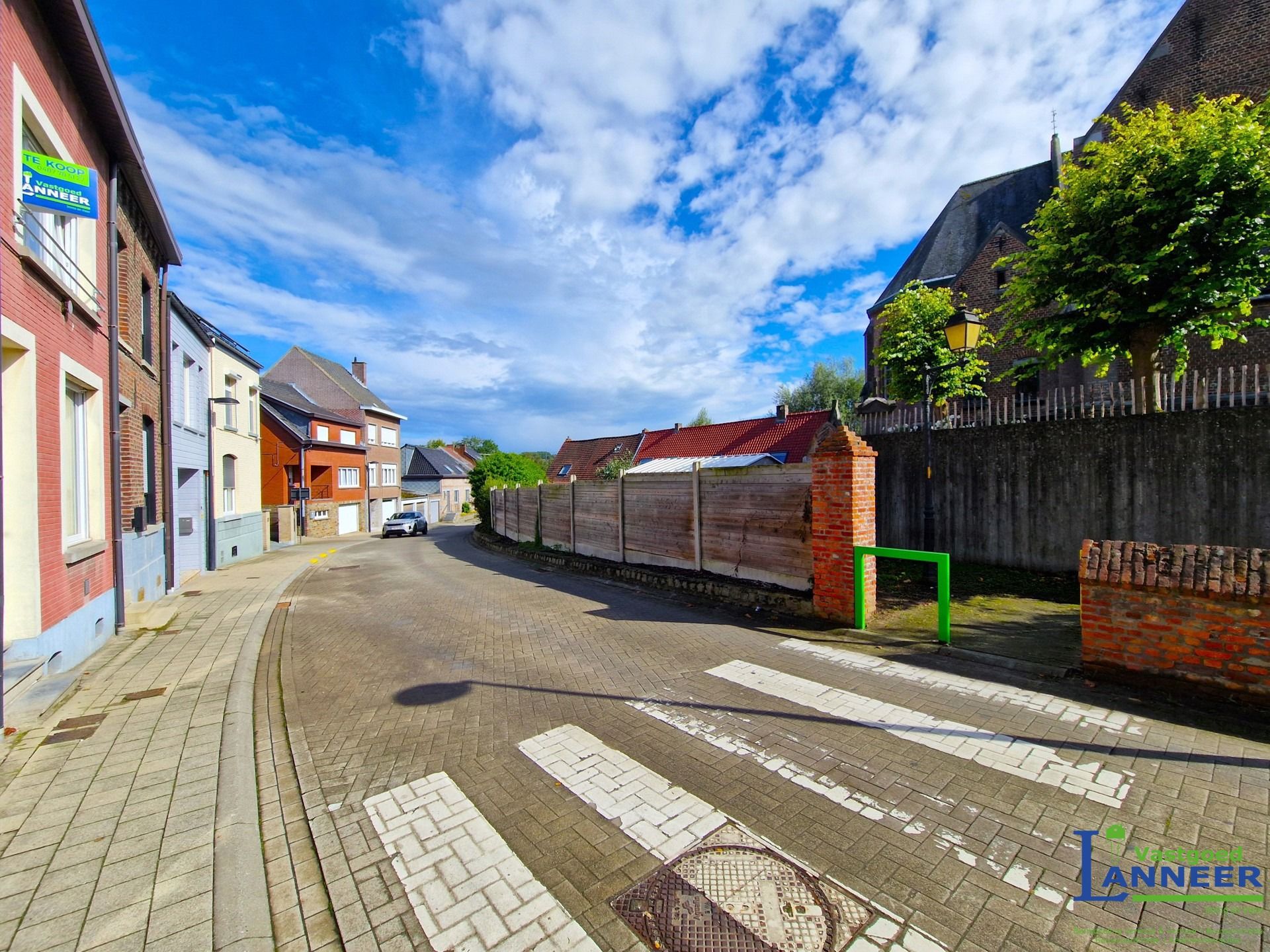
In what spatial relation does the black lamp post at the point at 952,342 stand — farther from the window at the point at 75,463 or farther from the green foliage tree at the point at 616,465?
the green foliage tree at the point at 616,465

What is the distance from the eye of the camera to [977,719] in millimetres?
4047

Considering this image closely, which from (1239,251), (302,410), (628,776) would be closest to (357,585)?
(628,776)

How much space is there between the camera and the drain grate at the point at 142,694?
4914 mm

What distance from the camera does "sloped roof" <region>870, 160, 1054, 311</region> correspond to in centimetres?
2725

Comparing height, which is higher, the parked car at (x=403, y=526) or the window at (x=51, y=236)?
the window at (x=51, y=236)

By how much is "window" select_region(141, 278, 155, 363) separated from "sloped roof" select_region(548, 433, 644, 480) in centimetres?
2722

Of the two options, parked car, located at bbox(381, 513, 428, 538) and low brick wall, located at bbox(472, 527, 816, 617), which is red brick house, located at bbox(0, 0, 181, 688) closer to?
low brick wall, located at bbox(472, 527, 816, 617)

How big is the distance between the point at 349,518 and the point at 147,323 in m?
24.8

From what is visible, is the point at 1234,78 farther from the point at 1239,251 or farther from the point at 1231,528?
the point at 1231,528

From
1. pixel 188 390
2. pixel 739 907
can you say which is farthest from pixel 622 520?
pixel 188 390

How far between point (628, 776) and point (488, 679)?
7.65ft

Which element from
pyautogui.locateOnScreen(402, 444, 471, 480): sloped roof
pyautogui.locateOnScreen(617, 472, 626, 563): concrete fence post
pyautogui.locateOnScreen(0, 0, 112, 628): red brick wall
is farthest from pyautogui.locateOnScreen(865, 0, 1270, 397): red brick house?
pyautogui.locateOnScreen(402, 444, 471, 480): sloped roof

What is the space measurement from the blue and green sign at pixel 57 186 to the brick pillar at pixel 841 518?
318 inches

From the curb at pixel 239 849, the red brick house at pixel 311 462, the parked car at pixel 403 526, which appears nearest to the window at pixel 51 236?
the curb at pixel 239 849
